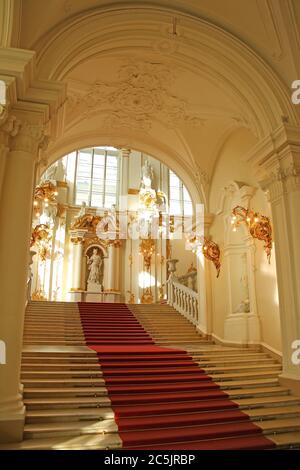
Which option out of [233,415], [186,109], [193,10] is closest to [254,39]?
[193,10]

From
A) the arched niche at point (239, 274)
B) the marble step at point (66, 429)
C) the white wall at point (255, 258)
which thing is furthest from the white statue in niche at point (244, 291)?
the marble step at point (66, 429)

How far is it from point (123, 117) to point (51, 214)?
10.0 metres

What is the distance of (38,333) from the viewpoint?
882 centimetres

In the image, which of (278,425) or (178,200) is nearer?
(278,425)

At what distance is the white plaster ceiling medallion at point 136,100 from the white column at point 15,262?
3899mm

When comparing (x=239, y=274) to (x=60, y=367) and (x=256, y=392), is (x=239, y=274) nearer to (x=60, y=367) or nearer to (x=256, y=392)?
(x=256, y=392)

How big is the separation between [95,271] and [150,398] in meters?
13.1

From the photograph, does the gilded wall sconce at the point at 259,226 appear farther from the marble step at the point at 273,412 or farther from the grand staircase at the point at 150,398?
the marble step at the point at 273,412

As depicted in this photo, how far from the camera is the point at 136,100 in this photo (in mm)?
8867

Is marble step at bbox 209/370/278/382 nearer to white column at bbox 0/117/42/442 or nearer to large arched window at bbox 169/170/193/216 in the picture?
white column at bbox 0/117/42/442

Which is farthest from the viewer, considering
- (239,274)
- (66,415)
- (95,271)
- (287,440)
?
(95,271)

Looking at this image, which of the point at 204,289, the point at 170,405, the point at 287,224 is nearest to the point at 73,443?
the point at 170,405

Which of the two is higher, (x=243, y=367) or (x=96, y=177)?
(x=96, y=177)
